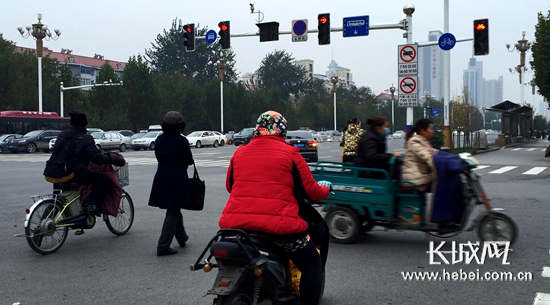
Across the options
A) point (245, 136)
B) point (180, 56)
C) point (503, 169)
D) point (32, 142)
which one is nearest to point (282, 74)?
point (180, 56)

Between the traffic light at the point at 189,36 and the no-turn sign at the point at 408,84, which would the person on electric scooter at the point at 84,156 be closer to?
the no-turn sign at the point at 408,84

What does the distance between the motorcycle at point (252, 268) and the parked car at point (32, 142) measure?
37.6 metres

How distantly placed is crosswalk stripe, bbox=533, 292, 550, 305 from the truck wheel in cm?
260

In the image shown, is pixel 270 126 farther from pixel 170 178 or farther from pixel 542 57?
pixel 542 57

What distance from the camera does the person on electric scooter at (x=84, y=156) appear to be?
24.9 feet

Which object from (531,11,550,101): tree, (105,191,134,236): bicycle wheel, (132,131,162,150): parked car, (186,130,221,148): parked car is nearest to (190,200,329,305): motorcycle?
(105,191,134,236): bicycle wheel

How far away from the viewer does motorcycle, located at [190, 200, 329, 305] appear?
396 cm

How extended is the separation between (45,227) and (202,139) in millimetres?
42246

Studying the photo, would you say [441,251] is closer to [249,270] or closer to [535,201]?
[249,270]

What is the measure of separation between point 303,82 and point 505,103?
79497mm

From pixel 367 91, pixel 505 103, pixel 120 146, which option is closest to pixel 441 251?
pixel 505 103

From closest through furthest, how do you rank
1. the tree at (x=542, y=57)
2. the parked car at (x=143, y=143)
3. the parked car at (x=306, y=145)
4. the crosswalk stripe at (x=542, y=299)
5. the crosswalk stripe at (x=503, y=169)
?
the crosswalk stripe at (x=542, y=299) → the crosswalk stripe at (x=503, y=169) → the parked car at (x=306, y=145) → the tree at (x=542, y=57) → the parked car at (x=143, y=143)

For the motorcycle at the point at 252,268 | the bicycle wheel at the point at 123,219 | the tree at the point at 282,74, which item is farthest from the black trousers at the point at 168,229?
the tree at the point at 282,74

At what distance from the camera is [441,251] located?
7430 mm
